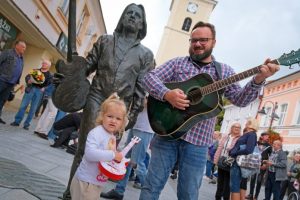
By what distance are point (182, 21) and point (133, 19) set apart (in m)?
54.6

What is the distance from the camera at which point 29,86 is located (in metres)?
10.2

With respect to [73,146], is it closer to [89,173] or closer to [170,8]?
[89,173]

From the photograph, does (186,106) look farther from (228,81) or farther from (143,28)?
(143,28)

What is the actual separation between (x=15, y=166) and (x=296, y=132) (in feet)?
77.7

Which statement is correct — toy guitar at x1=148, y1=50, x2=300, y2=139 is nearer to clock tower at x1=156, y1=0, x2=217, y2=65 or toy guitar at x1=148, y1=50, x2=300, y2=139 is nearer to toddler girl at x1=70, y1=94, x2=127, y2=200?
toddler girl at x1=70, y1=94, x2=127, y2=200

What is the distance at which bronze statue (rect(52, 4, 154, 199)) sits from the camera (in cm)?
403

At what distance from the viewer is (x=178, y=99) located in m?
3.36

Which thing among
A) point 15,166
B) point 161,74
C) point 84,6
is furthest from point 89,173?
point 84,6

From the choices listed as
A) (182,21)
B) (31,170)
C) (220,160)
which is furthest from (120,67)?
(182,21)

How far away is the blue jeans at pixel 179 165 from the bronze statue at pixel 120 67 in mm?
710

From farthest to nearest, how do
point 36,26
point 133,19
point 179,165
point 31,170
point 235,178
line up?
1. point 36,26
2. point 235,178
3. point 31,170
4. point 133,19
5. point 179,165

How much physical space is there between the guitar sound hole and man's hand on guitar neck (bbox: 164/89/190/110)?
0.08m

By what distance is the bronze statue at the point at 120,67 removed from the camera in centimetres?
403

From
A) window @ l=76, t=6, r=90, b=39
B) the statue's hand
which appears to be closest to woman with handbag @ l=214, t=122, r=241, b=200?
the statue's hand
